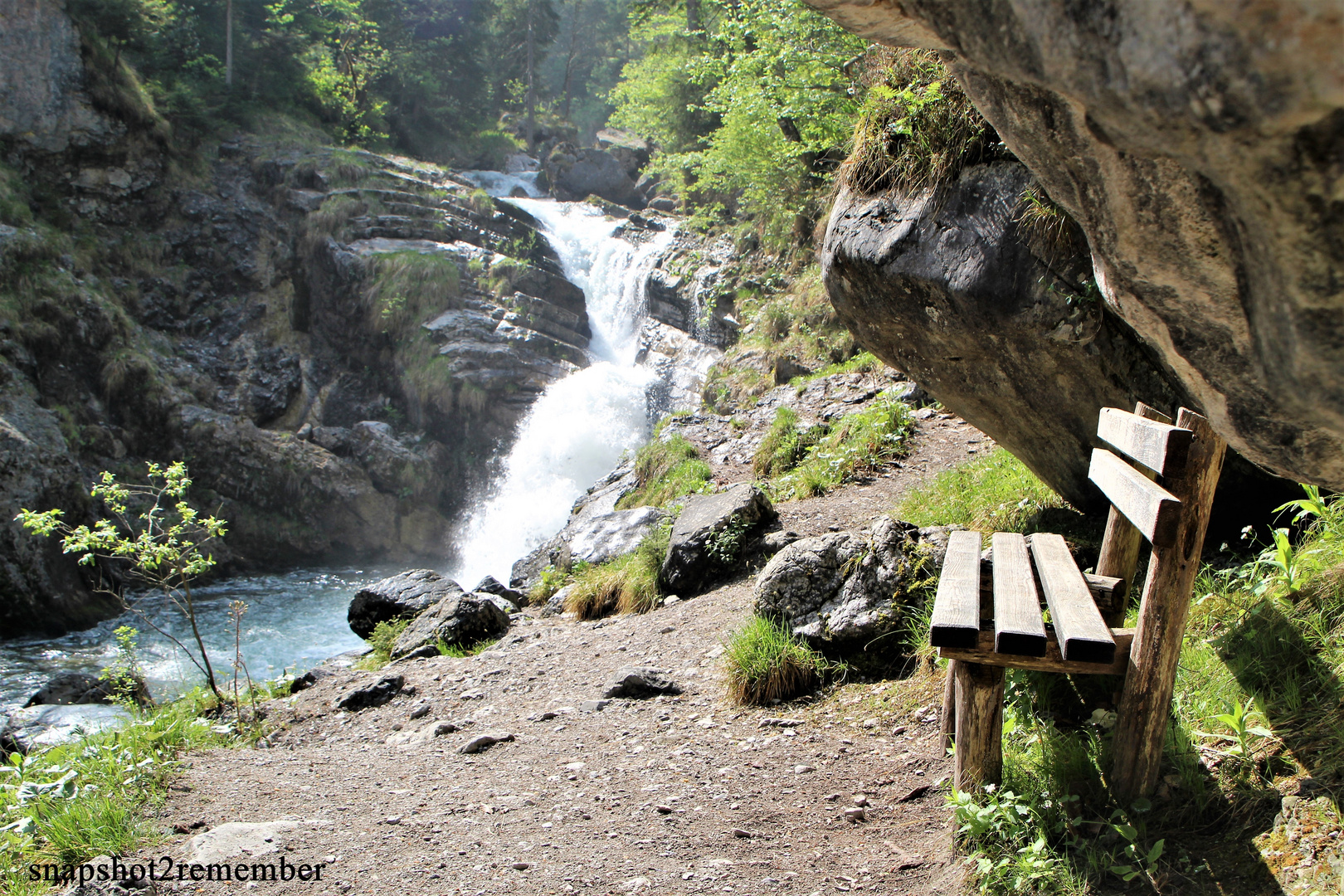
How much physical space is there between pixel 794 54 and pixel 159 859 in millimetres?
12658

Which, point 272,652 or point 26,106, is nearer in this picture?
point 272,652

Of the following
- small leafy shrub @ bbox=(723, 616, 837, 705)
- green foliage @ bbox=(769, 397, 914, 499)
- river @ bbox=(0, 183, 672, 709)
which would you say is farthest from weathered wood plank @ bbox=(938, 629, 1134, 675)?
river @ bbox=(0, 183, 672, 709)

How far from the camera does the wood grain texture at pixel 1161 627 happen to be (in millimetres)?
2596

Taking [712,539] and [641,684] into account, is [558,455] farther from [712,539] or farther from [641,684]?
[641,684]

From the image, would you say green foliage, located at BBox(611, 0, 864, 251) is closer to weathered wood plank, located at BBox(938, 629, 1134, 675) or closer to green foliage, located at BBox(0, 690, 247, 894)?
weathered wood plank, located at BBox(938, 629, 1134, 675)

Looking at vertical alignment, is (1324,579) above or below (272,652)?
below

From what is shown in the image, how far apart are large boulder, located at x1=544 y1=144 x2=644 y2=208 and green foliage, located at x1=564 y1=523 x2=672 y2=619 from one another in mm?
27844

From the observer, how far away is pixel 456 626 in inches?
308

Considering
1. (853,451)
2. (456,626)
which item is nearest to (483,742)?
(456,626)

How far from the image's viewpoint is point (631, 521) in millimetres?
9523

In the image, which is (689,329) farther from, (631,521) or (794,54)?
(631,521)

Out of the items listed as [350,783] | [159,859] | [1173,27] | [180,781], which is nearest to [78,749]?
[180,781]

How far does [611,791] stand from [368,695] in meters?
3.63

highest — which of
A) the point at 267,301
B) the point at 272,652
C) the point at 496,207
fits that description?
the point at 496,207
